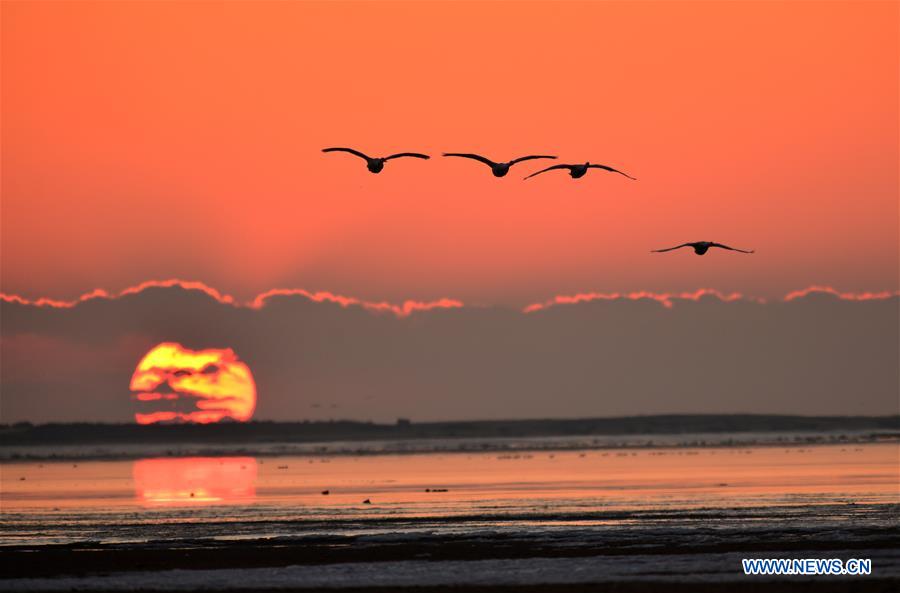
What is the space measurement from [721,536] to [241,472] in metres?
65.5

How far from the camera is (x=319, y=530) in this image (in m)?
53.9

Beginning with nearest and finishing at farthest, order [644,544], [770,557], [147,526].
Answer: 1. [770,557]
2. [644,544]
3. [147,526]

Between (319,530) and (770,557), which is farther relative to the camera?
(319,530)

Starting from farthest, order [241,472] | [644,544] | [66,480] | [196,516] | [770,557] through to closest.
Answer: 1. [241,472]
2. [66,480]
3. [196,516]
4. [644,544]
5. [770,557]

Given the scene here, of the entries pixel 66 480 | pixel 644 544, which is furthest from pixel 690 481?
pixel 66 480

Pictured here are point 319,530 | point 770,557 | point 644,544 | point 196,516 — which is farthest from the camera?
point 196,516

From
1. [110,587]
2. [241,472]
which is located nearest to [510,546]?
[110,587]

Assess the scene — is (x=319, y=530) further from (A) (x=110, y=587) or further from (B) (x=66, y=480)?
(B) (x=66, y=480)

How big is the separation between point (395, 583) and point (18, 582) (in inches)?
406

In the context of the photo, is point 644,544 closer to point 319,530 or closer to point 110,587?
point 319,530

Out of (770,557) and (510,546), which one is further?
(510,546)

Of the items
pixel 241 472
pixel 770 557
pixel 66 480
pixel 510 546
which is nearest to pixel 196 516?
pixel 510 546

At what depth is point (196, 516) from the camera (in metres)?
62.7

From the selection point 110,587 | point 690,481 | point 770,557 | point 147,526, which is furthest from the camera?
point 690,481
